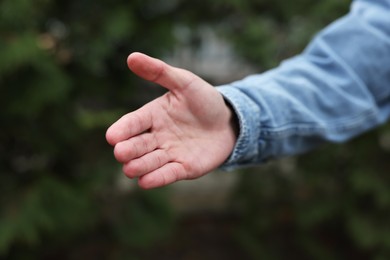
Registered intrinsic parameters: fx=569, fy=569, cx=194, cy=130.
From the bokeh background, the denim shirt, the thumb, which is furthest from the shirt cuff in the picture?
the bokeh background

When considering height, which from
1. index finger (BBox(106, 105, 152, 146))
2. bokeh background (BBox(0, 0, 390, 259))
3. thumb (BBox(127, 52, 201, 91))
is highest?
thumb (BBox(127, 52, 201, 91))

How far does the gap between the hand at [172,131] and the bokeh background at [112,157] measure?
1.44 m

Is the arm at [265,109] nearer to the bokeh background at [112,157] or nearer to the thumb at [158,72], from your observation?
the thumb at [158,72]

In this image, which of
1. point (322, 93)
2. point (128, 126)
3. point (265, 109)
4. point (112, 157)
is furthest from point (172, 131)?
point (112, 157)

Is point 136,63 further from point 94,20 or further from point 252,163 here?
point 94,20

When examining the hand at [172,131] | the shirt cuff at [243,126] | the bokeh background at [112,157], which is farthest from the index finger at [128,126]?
the bokeh background at [112,157]

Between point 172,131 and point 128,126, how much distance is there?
0.13 meters

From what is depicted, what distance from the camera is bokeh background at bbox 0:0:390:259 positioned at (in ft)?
8.79

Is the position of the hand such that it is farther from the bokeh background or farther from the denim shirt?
the bokeh background

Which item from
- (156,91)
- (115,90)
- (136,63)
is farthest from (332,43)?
(156,91)

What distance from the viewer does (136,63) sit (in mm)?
1097

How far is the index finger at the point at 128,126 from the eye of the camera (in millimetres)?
1075

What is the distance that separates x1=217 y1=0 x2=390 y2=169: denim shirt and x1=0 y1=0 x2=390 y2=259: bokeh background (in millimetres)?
1398

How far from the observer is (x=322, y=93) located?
1.45 metres
